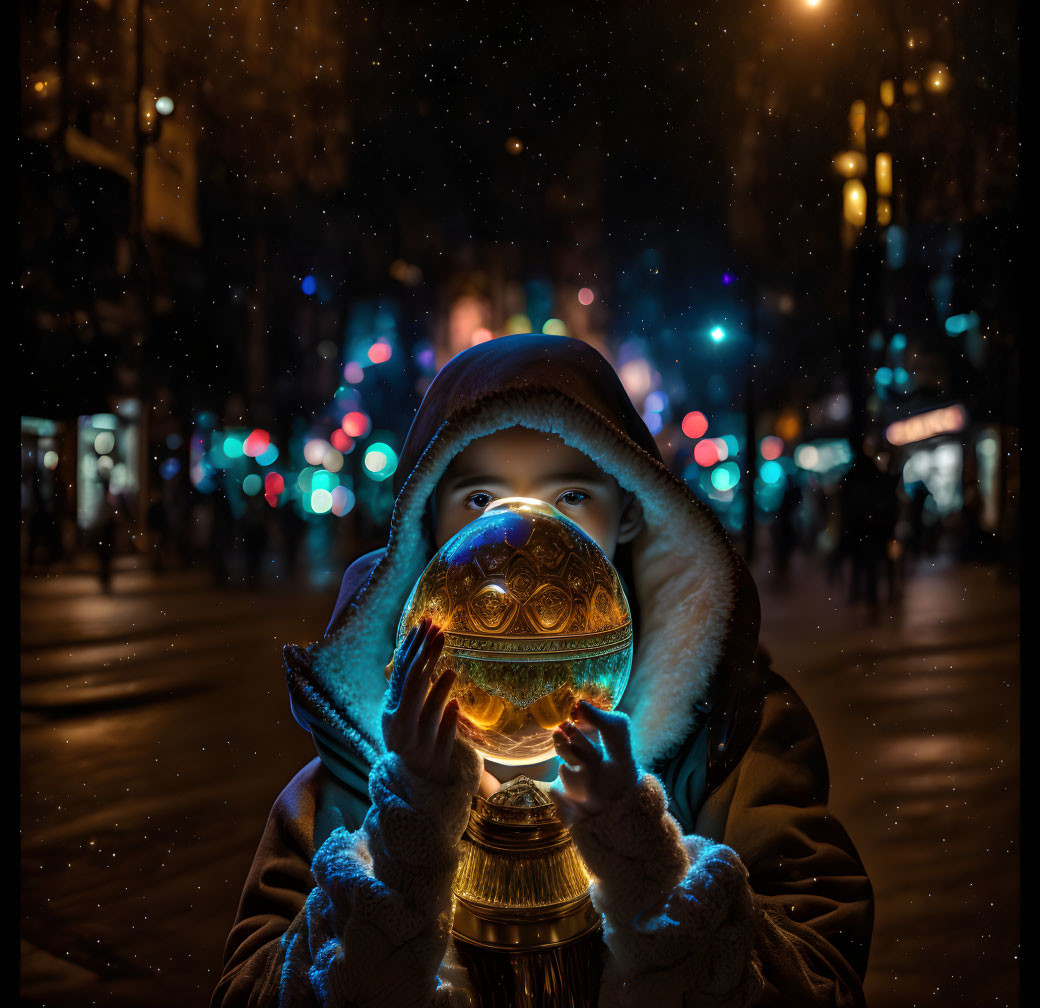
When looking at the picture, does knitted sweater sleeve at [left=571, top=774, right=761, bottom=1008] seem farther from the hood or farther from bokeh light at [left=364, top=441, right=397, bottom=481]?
bokeh light at [left=364, top=441, right=397, bottom=481]

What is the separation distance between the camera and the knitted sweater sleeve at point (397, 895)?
901 mm

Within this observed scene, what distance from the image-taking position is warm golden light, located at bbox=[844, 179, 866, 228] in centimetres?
227

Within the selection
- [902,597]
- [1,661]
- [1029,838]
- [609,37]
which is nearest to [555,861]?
[1,661]

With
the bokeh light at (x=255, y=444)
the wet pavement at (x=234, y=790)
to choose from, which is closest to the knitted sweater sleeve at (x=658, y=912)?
the wet pavement at (x=234, y=790)

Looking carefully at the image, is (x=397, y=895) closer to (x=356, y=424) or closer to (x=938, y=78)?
(x=938, y=78)

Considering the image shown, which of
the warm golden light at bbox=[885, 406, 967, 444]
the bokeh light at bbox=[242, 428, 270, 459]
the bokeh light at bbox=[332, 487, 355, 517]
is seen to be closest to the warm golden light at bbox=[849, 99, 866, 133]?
the warm golden light at bbox=[885, 406, 967, 444]

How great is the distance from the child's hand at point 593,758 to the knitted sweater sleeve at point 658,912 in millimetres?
18

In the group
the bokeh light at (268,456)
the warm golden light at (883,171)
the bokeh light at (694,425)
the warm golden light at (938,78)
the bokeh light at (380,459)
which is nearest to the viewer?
the warm golden light at (938,78)

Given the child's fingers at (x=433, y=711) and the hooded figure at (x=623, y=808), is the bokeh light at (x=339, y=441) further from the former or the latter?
the child's fingers at (x=433, y=711)

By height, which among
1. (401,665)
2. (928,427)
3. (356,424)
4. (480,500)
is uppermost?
(928,427)

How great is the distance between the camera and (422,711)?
892mm

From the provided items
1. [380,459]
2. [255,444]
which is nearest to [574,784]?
[380,459]

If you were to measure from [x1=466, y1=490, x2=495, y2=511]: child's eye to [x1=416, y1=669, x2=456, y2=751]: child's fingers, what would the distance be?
0.38 meters

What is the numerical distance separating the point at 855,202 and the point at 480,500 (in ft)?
6.03
